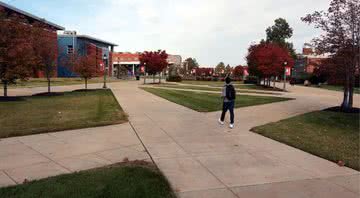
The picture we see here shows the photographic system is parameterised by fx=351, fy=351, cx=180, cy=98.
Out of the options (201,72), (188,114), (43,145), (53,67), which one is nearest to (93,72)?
(53,67)

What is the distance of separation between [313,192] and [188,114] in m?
8.55

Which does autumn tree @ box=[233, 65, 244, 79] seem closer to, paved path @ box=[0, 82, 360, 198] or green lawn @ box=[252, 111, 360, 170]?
green lawn @ box=[252, 111, 360, 170]

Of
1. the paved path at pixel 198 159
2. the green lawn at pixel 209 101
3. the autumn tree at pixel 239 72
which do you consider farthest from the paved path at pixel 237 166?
the autumn tree at pixel 239 72

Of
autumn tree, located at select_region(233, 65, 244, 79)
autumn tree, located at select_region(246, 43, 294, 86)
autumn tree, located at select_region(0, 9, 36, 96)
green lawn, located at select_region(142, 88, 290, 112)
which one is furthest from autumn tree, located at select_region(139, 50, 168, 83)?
autumn tree, located at select_region(233, 65, 244, 79)

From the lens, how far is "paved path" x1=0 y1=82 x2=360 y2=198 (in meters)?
5.06

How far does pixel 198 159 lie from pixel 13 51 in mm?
14721

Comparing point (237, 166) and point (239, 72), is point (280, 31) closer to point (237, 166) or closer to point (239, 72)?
point (239, 72)

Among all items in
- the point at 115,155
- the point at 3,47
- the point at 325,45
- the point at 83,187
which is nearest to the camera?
the point at 83,187

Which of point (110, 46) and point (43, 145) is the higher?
point (110, 46)

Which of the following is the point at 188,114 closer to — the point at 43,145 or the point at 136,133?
the point at 136,133

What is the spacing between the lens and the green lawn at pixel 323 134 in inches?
285

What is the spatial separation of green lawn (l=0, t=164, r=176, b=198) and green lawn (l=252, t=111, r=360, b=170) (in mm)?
3690

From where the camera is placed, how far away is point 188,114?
43.5 ft

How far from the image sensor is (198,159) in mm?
6562
